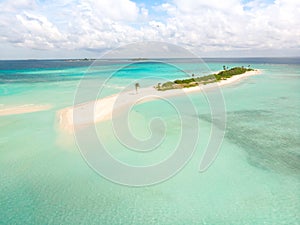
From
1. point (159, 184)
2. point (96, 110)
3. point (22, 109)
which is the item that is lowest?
point (159, 184)

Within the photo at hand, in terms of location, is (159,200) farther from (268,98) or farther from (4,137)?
(268,98)

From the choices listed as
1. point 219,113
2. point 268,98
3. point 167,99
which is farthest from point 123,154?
point 268,98

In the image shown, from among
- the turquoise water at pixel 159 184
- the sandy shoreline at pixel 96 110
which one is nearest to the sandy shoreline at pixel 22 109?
the sandy shoreline at pixel 96 110

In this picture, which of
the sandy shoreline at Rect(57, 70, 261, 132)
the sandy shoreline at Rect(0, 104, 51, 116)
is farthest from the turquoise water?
the sandy shoreline at Rect(0, 104, 51, 116)

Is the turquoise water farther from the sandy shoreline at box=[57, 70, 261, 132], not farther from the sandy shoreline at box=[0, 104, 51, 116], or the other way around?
the sandy shoreline at box=[0, 104, 51, 116]

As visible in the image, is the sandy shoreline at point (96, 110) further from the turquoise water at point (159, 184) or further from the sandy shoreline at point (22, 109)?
the sandy shoreline at point (22, 109)

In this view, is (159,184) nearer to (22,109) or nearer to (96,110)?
(96,110)

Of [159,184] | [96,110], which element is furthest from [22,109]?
[159,184]

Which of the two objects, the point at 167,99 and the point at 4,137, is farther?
the point at 167,99
